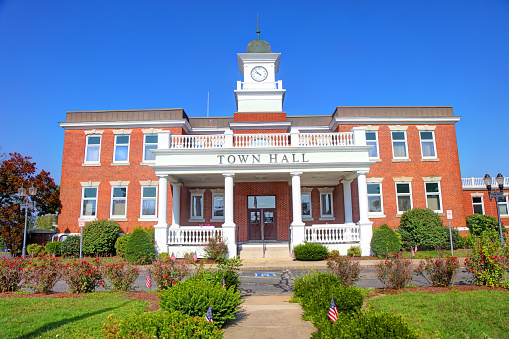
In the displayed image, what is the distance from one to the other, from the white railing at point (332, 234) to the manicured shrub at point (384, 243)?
115 cm

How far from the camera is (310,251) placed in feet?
58.5

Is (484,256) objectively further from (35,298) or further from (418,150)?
(418,150)

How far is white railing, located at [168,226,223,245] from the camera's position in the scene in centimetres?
1917

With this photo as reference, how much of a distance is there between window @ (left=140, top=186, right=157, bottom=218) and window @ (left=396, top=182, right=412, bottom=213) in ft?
57.4

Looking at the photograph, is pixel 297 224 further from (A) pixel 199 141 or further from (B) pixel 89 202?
(B) pixel 89 202

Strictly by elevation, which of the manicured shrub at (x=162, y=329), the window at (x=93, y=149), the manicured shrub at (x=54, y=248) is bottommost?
the manicured shrub at (x=162, y=329)

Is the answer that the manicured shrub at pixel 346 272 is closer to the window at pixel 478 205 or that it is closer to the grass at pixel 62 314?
the grass at pixel 62 314

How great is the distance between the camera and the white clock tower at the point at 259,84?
28.3m

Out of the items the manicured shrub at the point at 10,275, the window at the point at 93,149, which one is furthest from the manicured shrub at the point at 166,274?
the window at the point at 93,149

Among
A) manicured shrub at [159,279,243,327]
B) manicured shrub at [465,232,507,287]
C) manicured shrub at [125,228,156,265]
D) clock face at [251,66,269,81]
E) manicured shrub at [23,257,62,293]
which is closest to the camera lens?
manicured shrub at [159,279,243,327]

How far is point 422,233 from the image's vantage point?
21.5 meters

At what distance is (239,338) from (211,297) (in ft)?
3.07

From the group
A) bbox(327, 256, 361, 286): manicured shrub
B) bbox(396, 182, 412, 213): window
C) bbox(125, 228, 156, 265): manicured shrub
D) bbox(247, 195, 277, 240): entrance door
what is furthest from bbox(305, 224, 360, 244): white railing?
bbox(327, 256, 361, 286): manicured shrub

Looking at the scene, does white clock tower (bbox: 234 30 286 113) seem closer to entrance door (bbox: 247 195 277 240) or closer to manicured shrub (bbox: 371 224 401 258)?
entrance door (bbox: 247 195 277 240)
